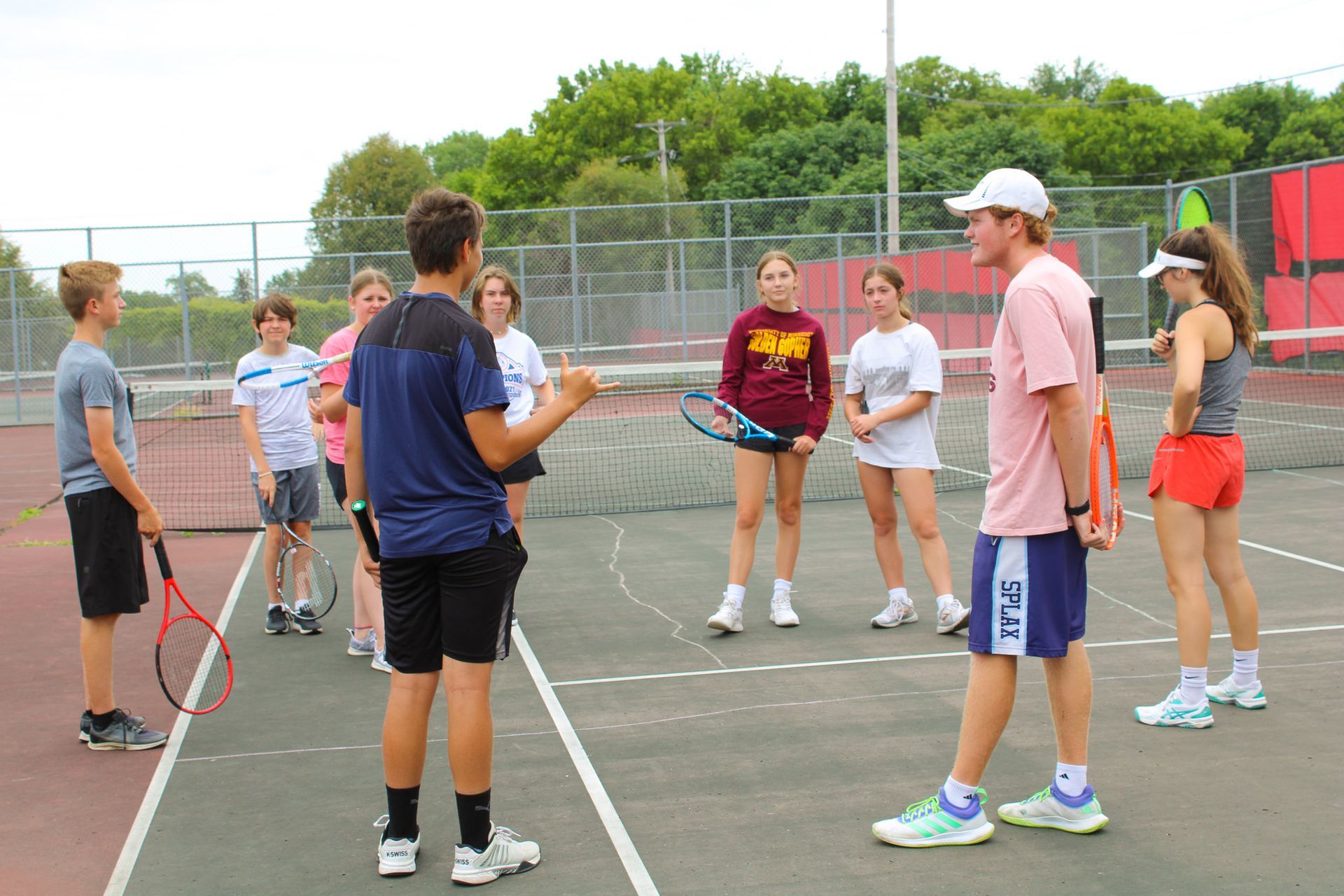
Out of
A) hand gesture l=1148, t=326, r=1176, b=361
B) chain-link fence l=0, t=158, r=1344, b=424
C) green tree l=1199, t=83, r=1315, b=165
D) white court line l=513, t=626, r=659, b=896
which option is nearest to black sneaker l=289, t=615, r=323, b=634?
white court line l=513, t=626, r=659, b=896

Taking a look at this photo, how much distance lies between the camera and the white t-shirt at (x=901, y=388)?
5.91 meters

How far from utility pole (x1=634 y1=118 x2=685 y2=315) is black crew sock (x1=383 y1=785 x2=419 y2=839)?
19.1m

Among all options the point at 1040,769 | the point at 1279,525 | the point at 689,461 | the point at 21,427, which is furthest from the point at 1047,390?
the point at 21,427

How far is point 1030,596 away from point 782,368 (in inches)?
112

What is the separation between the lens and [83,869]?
11.6 ft

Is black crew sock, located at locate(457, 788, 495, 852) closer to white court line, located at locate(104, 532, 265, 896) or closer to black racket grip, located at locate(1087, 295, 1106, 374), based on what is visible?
white court line, located at locate(104, 532, 265, 896)

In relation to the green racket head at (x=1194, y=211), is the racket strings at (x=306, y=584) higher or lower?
lower

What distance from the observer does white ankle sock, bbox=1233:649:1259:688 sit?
15.1 feet

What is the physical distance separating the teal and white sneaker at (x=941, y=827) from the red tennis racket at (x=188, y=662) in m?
2.62

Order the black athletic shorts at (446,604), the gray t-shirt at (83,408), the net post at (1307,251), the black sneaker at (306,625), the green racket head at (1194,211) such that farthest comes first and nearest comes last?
the net post at (1307,251) → the black sneaker at (306,625) → the green racket head at (1194,211) → the gray t-shirt at (83,408) → the black athletic shorts at (446,604)

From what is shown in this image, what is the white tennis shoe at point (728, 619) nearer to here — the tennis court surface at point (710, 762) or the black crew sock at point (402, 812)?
the tennis court surface at point (710, 762)

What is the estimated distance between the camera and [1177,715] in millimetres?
4441

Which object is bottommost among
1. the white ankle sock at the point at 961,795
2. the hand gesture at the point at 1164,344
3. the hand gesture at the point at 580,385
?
the white ankle sock at the point at 961,795

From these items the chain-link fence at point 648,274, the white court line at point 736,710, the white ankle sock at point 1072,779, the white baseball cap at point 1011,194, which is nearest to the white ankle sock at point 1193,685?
the white court line at point 736,710
